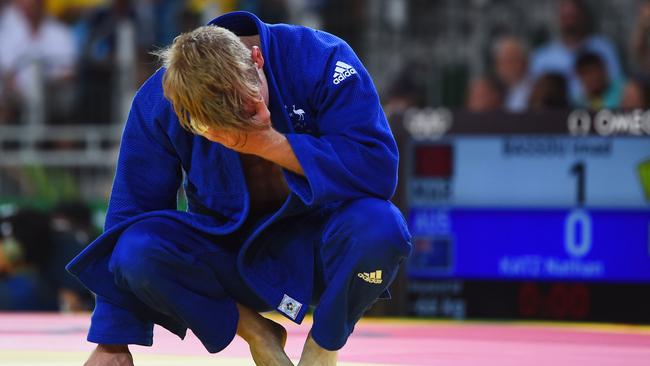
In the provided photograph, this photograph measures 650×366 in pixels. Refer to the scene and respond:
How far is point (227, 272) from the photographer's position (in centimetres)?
330

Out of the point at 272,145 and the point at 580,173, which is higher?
the point at 272,145

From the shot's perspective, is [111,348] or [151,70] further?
[151,70]

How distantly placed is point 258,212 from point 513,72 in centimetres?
602

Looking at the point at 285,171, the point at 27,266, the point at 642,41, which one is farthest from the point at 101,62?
the point at 285,171

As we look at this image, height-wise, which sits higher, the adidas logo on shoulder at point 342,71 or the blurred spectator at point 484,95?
the adidas logo on shoulder at point 342,71

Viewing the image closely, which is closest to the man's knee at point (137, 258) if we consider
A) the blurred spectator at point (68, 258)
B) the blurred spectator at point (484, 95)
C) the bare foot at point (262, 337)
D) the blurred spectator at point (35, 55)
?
the bare foot at point (262, 337)

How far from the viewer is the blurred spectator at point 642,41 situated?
8.45 meters

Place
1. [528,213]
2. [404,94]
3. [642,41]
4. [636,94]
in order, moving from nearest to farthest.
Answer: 1. [528,213]
2. [636,94]
3. [642,41]
4. [404,94]

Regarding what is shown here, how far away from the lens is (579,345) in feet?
16.6

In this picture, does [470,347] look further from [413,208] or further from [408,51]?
[408,51]

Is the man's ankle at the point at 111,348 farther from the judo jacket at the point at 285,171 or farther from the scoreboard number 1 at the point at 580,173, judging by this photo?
the scoreboard number 1 at the point at 580,173

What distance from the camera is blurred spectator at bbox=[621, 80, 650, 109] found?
25.6ft

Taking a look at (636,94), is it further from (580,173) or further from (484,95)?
(484,95)

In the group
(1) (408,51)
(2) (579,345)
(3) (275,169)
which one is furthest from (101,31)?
(3) (275,169)
